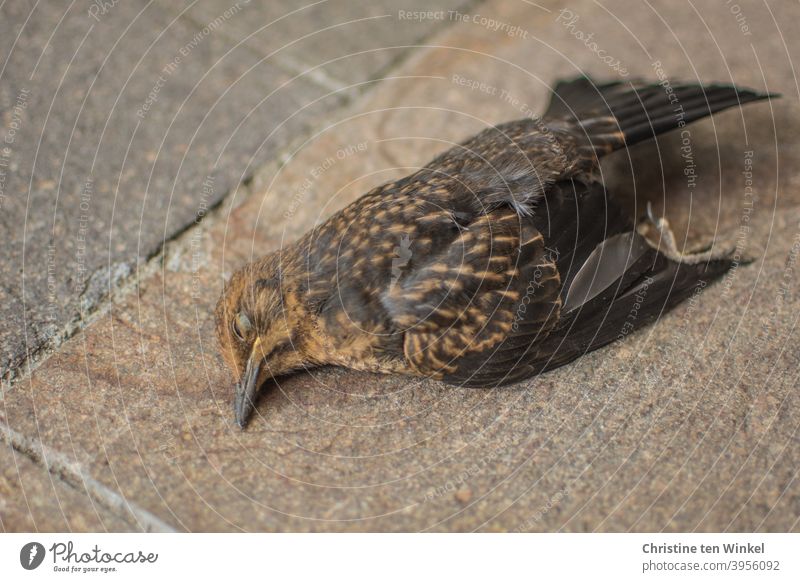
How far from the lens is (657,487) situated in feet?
10.1

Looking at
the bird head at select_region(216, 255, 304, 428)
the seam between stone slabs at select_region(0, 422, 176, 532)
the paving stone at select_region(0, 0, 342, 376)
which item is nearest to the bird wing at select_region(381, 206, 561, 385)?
the bird head at select_region(216, 255, 304, 428)

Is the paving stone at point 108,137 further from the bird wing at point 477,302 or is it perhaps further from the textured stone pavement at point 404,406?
the bird wing at point 477,302

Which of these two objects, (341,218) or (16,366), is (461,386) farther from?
(16,366)

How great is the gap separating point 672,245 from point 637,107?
2.13ft

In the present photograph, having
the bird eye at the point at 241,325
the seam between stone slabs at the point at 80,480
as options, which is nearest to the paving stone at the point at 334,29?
the bird eye at the point at 241,325

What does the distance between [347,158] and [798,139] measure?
2.38m

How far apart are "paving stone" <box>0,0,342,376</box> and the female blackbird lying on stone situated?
1.10m

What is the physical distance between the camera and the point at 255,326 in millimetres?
3264

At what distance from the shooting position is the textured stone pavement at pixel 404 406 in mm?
3074

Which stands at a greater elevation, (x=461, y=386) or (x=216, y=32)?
(x=216, y=32)

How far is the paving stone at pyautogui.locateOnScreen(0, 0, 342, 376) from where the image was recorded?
403 cm
